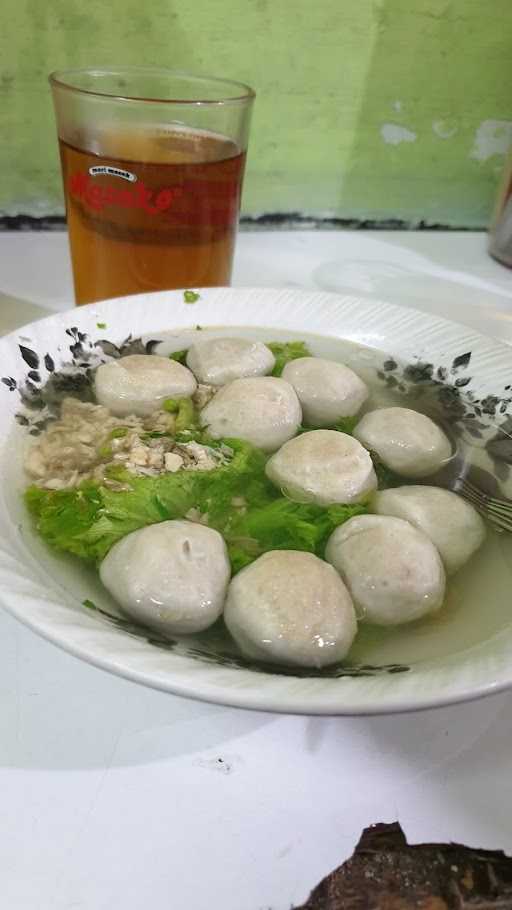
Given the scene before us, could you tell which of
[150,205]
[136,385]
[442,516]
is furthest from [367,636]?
[150,205]

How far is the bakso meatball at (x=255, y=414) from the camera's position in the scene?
805mm

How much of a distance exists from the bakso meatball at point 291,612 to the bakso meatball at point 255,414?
0.22 m

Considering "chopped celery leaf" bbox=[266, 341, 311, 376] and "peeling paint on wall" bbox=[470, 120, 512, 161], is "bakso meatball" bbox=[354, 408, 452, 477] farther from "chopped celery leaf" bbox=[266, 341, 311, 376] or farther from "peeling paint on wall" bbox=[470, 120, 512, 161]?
"peeling paint on wall" bbox=[470, 120, 512, 161]

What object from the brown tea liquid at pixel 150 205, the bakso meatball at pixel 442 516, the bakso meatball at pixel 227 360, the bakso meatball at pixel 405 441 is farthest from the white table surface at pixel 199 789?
the brown tea liquid at pixel 150 205

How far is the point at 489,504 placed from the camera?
798 mm

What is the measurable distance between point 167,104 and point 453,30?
2.51 feet

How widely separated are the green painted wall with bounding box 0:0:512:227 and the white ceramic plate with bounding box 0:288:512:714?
0.59 meters

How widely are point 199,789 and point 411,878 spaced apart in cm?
17

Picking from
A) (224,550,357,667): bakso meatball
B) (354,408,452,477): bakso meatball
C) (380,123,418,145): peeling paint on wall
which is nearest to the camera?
(224,550,357,667): bakso meatball

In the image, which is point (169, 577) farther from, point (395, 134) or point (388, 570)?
point (395, 134)

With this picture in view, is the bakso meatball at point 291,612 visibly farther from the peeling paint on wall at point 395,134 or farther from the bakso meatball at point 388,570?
the peeling paint on wall at point 395,134

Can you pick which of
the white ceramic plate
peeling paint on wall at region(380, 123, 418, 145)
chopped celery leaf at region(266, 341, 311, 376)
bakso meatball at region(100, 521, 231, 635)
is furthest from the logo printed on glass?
peeling paint on wall at region(380, 123, 418, 145)

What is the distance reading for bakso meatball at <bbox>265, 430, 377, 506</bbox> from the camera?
28.8 inches

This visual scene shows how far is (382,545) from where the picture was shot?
0.64m
